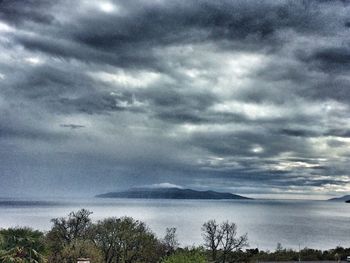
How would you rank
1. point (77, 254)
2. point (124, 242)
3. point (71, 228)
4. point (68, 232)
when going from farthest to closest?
point (68, 232)
point (71, 228)
point (124, 242)
point (77, 254)

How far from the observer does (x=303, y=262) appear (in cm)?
8588

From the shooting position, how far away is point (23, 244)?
2998 cm

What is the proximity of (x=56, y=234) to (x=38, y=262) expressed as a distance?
4799cm

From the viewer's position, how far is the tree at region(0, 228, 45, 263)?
2906cm

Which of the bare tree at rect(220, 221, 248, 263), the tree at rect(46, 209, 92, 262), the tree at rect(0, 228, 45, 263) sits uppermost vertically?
the tree at rect(0, 228, 45, 263)

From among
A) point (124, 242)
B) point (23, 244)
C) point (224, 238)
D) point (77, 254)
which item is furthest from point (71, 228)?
point (23, 244)

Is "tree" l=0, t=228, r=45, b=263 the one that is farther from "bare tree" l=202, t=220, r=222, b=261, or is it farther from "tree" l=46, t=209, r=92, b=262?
"bare tree" l=202, t=220, r=222, b=261

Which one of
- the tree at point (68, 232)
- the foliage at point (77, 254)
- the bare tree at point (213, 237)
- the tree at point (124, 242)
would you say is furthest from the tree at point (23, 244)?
the bare tree at point (213, 237)

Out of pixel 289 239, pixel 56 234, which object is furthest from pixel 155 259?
pixel 289 239

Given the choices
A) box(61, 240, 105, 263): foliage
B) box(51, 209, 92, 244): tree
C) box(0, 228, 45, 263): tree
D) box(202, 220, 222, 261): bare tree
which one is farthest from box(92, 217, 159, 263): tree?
box(0, 228, 45, 263): tree

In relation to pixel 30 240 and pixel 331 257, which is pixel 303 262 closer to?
pixel 331 257

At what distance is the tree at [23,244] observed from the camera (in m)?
29.1

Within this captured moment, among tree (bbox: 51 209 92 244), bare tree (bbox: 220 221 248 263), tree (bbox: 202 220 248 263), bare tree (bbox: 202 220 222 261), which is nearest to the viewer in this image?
tree (bbox: 51 209 92 244)

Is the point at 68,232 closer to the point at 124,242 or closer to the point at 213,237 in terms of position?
the point at 124,242
